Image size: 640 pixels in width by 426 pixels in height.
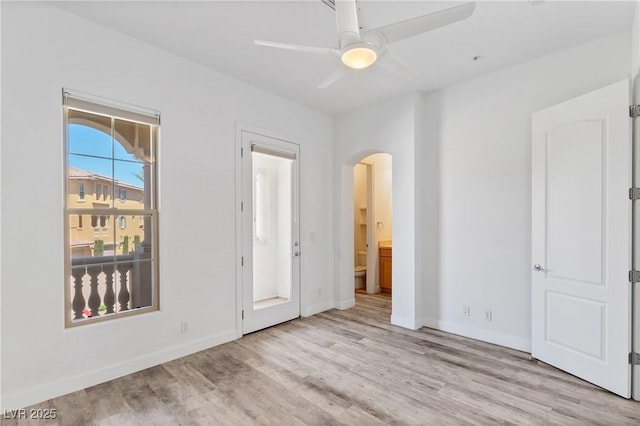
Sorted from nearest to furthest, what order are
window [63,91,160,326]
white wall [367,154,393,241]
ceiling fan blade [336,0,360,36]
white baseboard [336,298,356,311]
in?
ceiling fan blade [336,0,360,36] → window [63,91,160,326] → white baseboard [336,298,356,311] → white wall [367,154,393,241]

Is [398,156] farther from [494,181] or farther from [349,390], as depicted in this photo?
[349,390]

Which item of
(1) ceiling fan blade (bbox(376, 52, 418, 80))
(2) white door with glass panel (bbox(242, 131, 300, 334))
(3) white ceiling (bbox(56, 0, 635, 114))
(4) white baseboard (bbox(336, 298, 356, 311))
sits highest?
(3) white ceiling (bbox(56, 0, 635, 114))

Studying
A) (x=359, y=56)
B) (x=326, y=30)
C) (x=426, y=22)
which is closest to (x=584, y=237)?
(x=426, y=22)

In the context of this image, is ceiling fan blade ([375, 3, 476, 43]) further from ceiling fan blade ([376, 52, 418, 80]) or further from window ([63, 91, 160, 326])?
window ([63, 91, 160, 326])

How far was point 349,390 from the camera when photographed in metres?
2.60

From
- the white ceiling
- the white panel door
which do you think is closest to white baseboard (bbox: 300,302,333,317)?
the white panel door

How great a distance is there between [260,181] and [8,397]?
2967mm

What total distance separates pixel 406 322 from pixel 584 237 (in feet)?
7.09

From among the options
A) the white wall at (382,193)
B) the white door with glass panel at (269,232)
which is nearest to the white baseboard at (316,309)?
the white door with glass panel at (269,232)

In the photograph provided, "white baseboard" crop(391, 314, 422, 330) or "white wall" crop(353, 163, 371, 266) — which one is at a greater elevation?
"white wall" crop(353, 163, 371, 266)

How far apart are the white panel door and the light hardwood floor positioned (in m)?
0.26

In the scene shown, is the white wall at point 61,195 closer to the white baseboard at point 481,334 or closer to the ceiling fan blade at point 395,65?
the ceiling fan blade at point 395,65

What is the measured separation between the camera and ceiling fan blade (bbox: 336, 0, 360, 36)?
1.72 meters

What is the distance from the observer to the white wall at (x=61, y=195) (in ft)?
7.63
